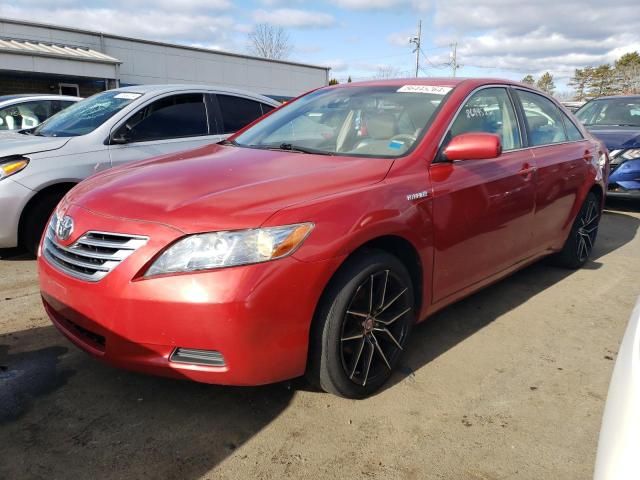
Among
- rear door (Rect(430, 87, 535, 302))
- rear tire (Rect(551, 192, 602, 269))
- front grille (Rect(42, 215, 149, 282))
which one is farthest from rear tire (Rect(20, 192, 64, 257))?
rear tire (Rect(551, 192, 602, 269))

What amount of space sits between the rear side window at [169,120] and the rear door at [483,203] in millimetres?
3134

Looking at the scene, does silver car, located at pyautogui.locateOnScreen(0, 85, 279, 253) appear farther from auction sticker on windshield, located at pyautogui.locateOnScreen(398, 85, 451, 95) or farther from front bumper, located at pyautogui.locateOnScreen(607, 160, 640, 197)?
front bumper, located at pyautogui.locateOnScreen(607, 160, 640, 197)

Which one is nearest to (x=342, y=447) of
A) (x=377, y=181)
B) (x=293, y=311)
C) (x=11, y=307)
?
(x=293, y=311)

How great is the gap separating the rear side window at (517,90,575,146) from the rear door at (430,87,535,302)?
0.73 ft

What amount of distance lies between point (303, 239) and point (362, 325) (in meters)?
0.60

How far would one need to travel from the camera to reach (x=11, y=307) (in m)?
3.63

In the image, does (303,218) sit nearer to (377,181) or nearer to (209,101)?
(377,181)

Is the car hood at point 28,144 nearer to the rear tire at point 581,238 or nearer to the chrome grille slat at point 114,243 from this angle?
the chrome grille slat at point 114,243

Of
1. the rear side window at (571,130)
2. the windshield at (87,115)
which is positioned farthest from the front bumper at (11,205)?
the rear side window at (571,130)

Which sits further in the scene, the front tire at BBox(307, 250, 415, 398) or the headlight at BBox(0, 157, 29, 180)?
the headlight at BBox(0, 157, 29, 180)

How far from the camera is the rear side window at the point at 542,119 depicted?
392 centimetres

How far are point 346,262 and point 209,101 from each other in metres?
3.81

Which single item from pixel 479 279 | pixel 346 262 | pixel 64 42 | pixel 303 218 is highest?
pixel 64 42

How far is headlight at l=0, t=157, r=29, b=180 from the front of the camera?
4344 millimetres
